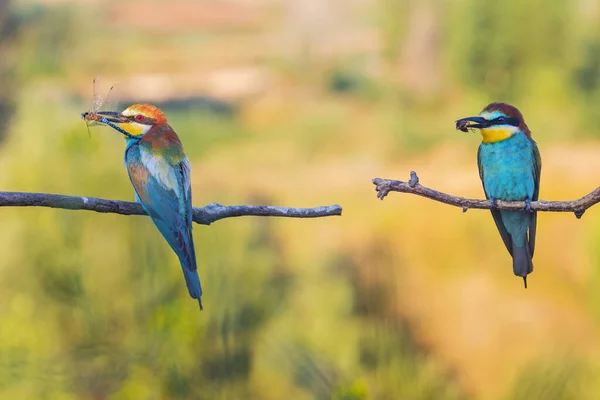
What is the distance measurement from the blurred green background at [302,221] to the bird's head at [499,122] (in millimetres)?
839

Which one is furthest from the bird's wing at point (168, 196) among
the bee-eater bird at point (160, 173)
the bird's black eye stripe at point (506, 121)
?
the bird's black eye stripe at point (506, 121)

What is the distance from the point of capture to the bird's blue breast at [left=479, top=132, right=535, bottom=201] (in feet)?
7.49

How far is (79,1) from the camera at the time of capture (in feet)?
40.1

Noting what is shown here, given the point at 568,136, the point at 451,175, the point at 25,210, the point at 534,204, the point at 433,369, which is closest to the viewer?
the point at 534,204

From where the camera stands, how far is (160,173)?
62.2 inches

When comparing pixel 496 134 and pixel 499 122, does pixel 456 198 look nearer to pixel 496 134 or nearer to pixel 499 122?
pixel 499 122

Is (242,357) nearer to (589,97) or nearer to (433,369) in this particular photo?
(433,369)

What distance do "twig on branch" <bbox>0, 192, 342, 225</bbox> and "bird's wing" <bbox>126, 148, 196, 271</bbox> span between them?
0.27 feet

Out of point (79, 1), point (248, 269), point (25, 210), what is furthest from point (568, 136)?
point (25, 210)

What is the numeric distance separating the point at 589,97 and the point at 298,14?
4.95m

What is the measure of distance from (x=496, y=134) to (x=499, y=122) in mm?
153

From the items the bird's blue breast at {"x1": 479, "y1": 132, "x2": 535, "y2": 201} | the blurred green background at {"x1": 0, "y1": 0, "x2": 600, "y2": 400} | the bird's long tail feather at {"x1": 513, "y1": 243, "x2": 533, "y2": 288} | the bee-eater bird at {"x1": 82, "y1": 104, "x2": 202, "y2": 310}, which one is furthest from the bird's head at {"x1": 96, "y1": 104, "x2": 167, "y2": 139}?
the bird's blue breast at {"x1": 479, "y1": 132, "x2": 535, "y2": 201}

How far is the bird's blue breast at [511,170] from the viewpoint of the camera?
228cm

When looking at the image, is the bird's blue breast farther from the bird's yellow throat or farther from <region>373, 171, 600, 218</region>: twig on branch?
<region>373, 171, 600, 218</region>: twig on branch
